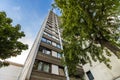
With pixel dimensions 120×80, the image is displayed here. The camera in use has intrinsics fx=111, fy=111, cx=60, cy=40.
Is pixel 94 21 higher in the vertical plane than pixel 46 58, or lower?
higher

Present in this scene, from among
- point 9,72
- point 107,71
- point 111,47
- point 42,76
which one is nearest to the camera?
point 111,47

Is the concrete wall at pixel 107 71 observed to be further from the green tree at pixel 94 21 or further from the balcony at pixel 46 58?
the balcony at pixel 46 58

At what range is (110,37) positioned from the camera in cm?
828

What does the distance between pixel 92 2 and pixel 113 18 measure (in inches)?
92.4

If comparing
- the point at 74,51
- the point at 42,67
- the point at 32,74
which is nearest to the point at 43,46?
the point at 42,67

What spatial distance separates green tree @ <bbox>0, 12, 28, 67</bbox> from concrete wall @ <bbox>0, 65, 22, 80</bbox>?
17.0 ft

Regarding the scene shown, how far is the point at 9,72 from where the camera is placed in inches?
547

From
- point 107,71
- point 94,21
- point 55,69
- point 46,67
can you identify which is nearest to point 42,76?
point 46,67

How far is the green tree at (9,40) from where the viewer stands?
7.77 m

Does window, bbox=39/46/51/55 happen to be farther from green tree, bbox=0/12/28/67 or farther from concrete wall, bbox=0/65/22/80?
green tree, bbox=0/12/28/67

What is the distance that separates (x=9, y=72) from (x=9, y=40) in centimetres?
739

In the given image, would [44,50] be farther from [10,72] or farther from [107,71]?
[107,71]

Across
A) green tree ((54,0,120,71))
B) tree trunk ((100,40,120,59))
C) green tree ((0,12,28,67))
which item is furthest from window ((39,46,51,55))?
tree trunk ((100,40,120,59))

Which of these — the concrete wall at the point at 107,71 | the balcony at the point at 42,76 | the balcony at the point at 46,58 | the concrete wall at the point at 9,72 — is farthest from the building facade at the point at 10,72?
the concrete wall at the point at 107,71
